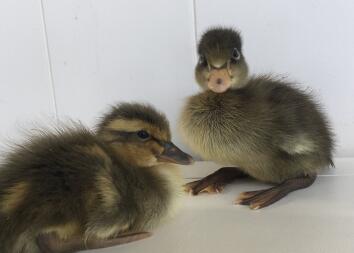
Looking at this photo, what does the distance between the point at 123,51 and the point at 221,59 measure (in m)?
0.36

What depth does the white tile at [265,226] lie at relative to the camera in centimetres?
78

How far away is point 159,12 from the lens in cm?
119

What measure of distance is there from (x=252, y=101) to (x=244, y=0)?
304mm

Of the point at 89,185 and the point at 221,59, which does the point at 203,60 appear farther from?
the point at 89,185

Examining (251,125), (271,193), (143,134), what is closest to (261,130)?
(251,125)

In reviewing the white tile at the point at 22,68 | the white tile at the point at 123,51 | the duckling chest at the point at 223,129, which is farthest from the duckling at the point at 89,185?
the white tile at the point at 22,68

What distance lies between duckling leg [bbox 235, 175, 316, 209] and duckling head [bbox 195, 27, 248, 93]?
0.74 ft

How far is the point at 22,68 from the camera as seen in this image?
1312 millimetres

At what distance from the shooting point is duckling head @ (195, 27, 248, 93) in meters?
0.97

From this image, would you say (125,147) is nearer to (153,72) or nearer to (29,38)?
(153,72)

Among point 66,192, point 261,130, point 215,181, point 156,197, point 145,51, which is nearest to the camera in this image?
point 66,192

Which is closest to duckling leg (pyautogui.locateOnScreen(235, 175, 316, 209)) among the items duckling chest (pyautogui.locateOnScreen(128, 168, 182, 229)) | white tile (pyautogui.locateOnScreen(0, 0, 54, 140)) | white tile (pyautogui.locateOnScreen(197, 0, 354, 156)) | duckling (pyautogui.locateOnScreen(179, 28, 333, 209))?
duckling (pyautogui.locateOnScreen(179, 28, 333, 209))

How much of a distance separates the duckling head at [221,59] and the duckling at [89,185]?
186 millimetres

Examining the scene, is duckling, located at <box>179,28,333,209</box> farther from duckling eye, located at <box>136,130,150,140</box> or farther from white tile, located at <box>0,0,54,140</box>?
white tile, located at <box>0,0,54,140</box>
